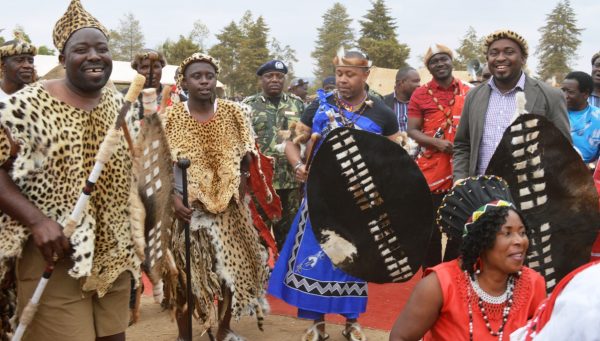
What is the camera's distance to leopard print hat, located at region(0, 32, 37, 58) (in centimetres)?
575

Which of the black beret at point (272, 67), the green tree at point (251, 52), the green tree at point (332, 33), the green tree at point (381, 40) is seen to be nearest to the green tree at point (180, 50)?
the green tree at point (251, 52)

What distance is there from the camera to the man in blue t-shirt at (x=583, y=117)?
5734mm

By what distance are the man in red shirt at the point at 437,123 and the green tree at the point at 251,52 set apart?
144 ft

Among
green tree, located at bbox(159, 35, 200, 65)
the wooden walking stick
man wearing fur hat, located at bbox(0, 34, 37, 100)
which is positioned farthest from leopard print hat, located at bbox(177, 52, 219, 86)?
green tree, located at bbox(159, 35, 200, 65)

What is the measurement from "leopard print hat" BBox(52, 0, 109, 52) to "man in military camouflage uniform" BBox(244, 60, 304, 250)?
404cm

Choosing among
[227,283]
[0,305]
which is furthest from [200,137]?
[0,305]

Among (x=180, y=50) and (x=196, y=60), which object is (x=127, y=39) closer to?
(x=180, y=50)

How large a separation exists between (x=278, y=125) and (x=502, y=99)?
→ 11.6 feet

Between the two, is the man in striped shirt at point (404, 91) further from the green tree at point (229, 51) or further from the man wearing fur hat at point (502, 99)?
the green tree at point (229, 51)

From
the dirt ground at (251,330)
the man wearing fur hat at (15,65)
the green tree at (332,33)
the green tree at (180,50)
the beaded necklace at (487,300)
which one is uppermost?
the green tree at (332,33)

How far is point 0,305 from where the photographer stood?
10.2 feet

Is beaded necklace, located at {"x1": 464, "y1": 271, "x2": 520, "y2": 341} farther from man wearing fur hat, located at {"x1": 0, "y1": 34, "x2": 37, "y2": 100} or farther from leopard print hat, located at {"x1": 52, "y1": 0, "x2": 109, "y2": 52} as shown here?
man wearing fur hat, located at {"x1": 0, "y1": 34, "x2": 37, "y2": 100}

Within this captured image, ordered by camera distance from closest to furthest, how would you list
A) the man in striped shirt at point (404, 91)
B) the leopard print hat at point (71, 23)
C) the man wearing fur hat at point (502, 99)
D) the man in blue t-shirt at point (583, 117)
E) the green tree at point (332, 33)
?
1. the leopard print hat at point (71, 23)
2. the man wearing fur hat at point (502, 99)
3. the man in blue t-shirt at point (583, 117)
4. the man in striped shirt at point (404, 91)
5. the green tree at point (332, 33)

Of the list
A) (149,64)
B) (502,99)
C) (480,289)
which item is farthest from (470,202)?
(149,64)
